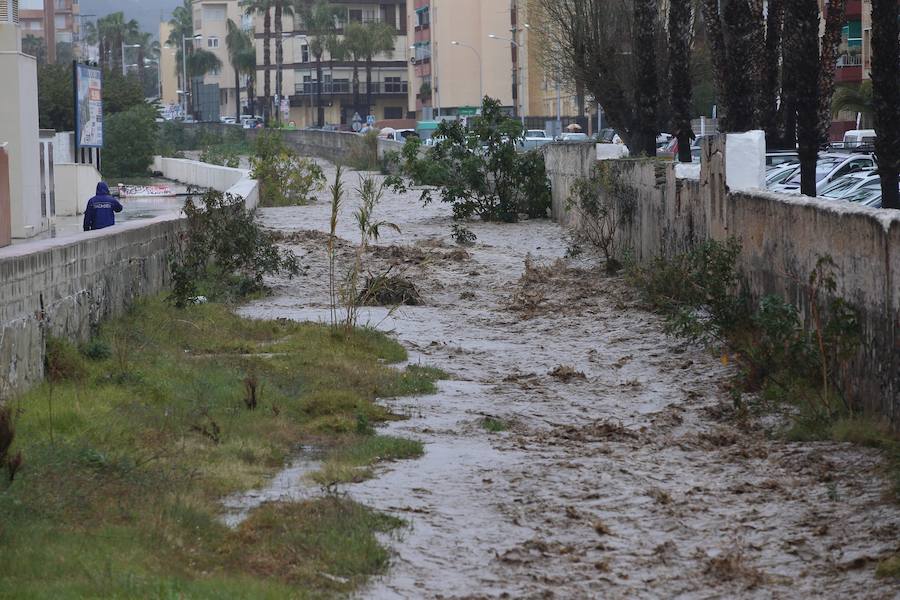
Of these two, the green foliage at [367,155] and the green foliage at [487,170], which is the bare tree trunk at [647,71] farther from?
the green foliage at [367,155]

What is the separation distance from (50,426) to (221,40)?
157 m

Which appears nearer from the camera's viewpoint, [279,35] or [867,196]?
[867,196]

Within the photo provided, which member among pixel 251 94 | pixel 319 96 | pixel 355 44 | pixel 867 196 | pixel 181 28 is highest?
pixel 181 28

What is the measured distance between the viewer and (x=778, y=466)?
10.4 meters

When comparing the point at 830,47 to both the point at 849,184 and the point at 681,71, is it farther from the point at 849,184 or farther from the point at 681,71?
the point at 849,184

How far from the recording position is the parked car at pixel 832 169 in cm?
2632

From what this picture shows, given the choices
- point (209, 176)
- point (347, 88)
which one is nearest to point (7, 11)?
point (209, 176)

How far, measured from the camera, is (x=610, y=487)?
9984 millimetres


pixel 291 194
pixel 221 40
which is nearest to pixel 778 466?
pixel 291 194

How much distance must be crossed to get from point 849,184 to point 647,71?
288 inches

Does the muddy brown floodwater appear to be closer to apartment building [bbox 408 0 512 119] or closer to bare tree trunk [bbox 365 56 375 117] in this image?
apartment building [bbox 408 0 512 119]

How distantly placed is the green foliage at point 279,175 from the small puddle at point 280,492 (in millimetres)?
36710

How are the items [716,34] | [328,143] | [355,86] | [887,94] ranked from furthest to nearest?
[355,86], [328,143], [716,34], [887,94]

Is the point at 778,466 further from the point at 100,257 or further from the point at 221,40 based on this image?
the point at 221,40
